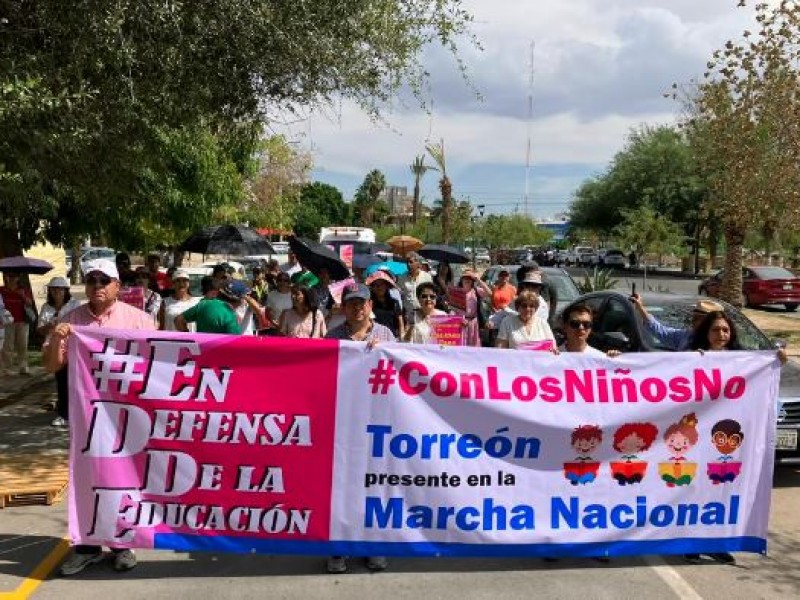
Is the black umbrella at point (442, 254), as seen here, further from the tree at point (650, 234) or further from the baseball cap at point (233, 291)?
the tree at point (650, 234)

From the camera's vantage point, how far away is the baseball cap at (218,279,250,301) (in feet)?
24.5

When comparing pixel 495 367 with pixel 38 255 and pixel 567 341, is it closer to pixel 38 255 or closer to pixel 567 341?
pixel 567 341

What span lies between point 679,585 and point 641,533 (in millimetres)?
357

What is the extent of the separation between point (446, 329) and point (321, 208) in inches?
4159

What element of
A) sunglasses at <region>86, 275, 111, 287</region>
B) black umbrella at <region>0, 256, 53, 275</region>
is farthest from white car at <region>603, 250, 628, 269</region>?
sunglasses at <region>86, 275, 111, 287</region>

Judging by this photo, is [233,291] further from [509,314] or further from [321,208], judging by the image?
[321,208]

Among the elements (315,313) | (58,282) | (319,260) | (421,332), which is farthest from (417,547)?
(58,282)

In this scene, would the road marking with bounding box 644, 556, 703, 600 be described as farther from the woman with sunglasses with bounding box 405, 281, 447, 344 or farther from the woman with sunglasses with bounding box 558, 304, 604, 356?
the woman with sunglasses with bounding box 405, 281, 447, 344

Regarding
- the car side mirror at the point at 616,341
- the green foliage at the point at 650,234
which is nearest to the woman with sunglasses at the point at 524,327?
the car side mirror at the point at 616,341

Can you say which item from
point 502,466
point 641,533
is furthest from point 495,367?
point 641,533

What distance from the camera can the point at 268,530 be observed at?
4656 millimetres

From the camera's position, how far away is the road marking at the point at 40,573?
4.39 metres

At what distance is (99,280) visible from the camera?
5.11 m

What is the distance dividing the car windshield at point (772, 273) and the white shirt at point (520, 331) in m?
22.7
